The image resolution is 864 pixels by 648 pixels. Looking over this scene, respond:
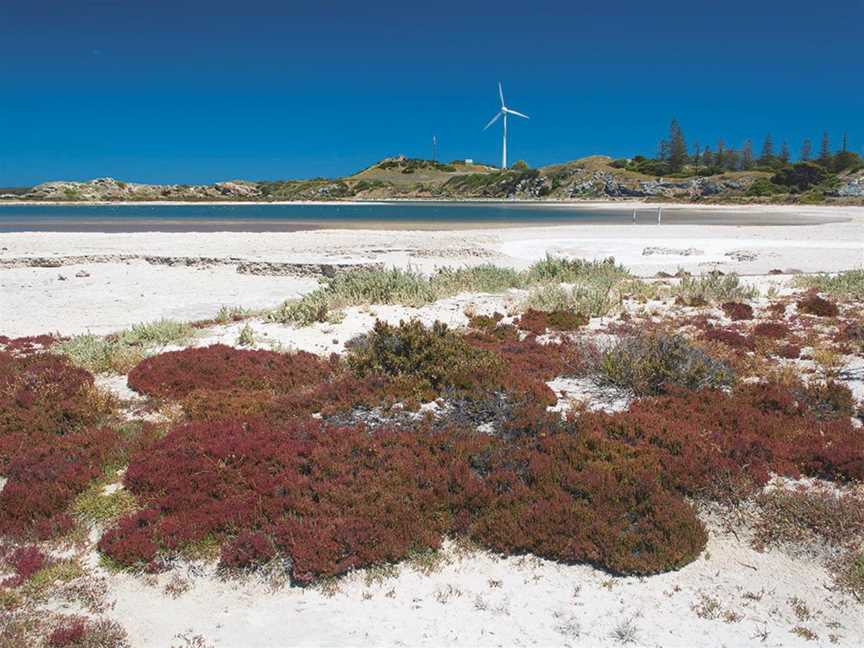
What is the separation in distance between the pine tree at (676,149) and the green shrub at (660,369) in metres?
157

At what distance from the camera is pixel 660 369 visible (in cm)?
1017

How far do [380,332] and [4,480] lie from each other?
580 cm

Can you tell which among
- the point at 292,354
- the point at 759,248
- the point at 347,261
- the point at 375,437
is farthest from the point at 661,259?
the point at 375,437

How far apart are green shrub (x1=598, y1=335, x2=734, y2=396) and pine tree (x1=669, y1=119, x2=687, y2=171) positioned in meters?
157

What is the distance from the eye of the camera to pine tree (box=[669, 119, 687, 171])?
157 meters

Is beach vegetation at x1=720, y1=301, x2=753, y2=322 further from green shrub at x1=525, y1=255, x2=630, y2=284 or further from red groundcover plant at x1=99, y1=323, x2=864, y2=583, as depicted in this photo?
red groundcover plant at x1=99, y1=323, x2=864, y2=583

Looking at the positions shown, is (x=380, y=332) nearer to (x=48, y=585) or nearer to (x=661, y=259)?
(x=48, y=585)

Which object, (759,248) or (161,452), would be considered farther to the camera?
(759,248)

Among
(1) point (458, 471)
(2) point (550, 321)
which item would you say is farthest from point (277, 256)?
(1) point (458, 471)

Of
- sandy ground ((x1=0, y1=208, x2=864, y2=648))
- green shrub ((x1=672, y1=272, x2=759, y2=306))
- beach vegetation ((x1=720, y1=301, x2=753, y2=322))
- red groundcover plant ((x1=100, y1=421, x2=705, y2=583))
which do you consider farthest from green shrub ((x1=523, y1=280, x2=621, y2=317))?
sandy ground ((x1=0, y1=208, x2=864, y2=648))

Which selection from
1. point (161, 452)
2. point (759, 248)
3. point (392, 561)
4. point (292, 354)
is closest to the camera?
point (392, 561)

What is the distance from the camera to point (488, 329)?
15039 millimetres

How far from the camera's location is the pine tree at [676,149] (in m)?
157

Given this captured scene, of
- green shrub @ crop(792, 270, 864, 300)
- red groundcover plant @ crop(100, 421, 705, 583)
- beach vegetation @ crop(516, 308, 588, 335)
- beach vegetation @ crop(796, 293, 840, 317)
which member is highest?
green shrub @ crop(792, 270, 864, 300)
